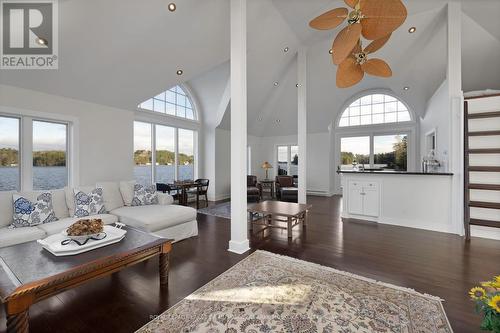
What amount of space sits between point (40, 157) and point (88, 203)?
146 centimetres

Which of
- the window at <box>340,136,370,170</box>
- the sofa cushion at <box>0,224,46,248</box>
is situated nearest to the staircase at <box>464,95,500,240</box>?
the window at <box>340,136,370,170</box>

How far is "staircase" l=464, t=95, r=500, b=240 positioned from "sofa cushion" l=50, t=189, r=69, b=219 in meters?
6.44

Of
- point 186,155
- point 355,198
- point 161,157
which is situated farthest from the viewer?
point 186,155

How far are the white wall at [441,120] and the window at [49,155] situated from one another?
24.0 feet

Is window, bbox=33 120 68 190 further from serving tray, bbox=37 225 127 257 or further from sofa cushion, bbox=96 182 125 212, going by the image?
serving tray, bbox=37 225 127 257

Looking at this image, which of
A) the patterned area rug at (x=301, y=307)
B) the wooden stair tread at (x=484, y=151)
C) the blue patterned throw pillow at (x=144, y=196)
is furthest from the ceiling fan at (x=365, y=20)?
the blue patterned throw pillow at (x=144, y=196)

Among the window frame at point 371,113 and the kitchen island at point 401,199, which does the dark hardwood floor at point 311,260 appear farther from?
the window frame at point 371,113

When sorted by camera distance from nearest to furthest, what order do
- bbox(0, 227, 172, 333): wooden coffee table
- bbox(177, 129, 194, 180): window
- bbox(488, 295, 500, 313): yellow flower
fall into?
bbox(488, 295, 500, 313): yellow flower < bbox(0, 227, 172, 333): wooden coffee table < bbox(177, 129, 194, 180): window

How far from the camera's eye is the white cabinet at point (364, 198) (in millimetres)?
4559

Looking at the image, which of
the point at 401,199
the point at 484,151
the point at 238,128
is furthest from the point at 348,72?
the point at 401,199

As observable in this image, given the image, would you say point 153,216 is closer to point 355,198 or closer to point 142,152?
point 142,152

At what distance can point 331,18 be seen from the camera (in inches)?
81.1

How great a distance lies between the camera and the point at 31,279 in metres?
1.51

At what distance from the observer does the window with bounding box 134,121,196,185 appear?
573 cm
